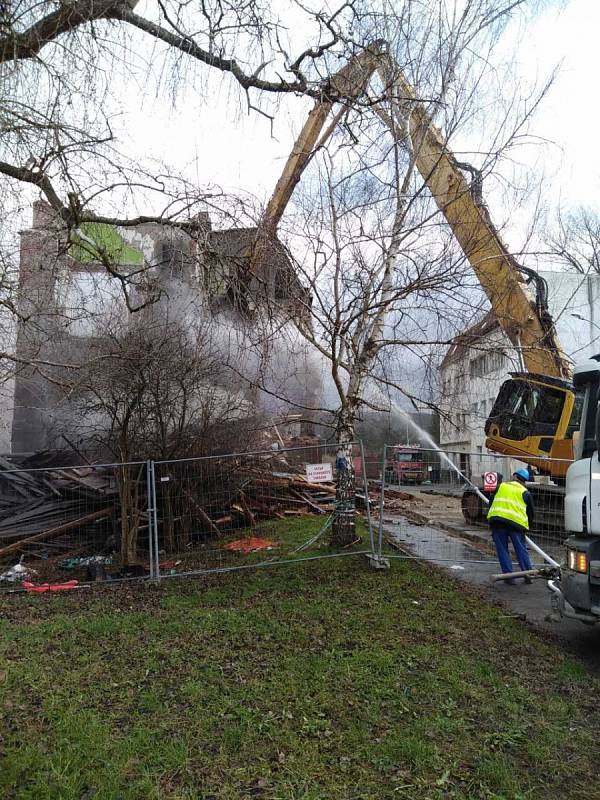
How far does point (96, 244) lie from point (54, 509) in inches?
287

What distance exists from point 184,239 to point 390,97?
8.02 ft

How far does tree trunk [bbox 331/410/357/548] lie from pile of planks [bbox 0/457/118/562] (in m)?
4.21

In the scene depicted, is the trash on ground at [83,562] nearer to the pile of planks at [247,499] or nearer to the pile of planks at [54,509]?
the pile of planks at [54,509]

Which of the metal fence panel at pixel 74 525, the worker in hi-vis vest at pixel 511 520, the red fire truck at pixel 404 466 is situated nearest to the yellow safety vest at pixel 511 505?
the worker in hi-vis vest at pixel 511 520

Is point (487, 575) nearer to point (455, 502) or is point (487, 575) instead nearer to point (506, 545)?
point (506, 545)

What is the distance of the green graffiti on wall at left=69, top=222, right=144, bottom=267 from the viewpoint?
17.8 feet

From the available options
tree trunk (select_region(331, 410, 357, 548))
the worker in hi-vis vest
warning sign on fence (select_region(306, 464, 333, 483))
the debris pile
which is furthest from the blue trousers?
the debris pile

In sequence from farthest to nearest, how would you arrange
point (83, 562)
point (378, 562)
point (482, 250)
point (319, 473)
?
1. point (83, 562)
2. point (319, 473)
3. point (482, 250)
4. point (378, 562)

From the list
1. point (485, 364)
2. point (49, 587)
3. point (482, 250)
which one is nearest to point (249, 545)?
point (49, 587)

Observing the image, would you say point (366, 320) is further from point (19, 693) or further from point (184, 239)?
point (19, 693)

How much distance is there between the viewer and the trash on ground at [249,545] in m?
10.4

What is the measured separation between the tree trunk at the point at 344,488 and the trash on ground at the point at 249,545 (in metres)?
1.63

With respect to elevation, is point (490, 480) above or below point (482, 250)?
below

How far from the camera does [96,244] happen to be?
18.4 ft
